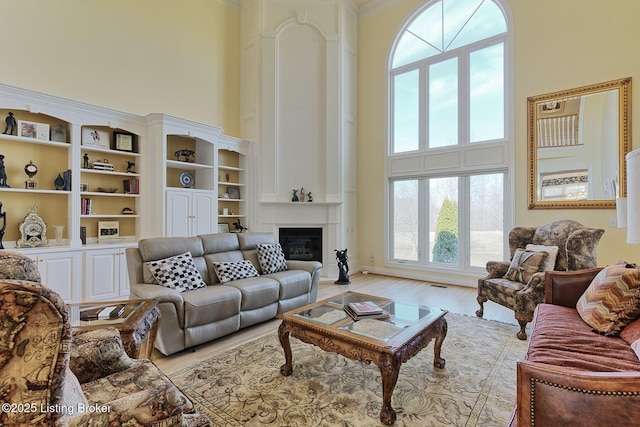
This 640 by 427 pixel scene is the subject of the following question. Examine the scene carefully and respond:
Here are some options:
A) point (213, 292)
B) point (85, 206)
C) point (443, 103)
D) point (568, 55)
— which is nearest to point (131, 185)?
point (85, 206)

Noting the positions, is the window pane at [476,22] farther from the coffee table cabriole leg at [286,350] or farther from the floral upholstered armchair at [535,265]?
the coffee table cabriole leg at [286,350]

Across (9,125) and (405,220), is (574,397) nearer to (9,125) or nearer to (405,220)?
(405,220)

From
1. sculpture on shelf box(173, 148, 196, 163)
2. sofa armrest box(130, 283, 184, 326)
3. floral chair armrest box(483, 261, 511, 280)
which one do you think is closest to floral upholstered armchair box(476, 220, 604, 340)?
floral chair armrest box(483, 261, 511, 280)

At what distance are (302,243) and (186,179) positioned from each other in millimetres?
2445

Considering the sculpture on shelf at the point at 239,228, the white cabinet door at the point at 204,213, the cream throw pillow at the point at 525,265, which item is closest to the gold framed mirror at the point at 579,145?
the cream throw pillow at the point at 525,265

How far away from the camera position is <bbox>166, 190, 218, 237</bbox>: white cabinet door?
484cm

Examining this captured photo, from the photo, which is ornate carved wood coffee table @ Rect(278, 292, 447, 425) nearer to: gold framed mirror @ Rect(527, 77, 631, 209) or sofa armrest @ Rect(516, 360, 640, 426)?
sofa armrest @ Rect(516, 360, 640, 426)

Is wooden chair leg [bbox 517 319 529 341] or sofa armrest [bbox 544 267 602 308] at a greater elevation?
sofa armrest [bbox 544 267 602 308]

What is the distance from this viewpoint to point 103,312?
2100 mm

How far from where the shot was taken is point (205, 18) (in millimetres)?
5844

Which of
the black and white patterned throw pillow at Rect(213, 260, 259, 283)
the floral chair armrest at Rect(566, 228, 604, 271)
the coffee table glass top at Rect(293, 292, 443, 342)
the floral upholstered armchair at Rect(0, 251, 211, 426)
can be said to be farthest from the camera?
the black and white patterned throw pillow at Rect(213, 260, 259, 283)

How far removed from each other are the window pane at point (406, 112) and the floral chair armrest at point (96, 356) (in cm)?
559

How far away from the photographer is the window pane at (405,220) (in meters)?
6.01

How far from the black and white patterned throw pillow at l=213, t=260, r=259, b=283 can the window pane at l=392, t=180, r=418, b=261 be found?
11.1 ft
